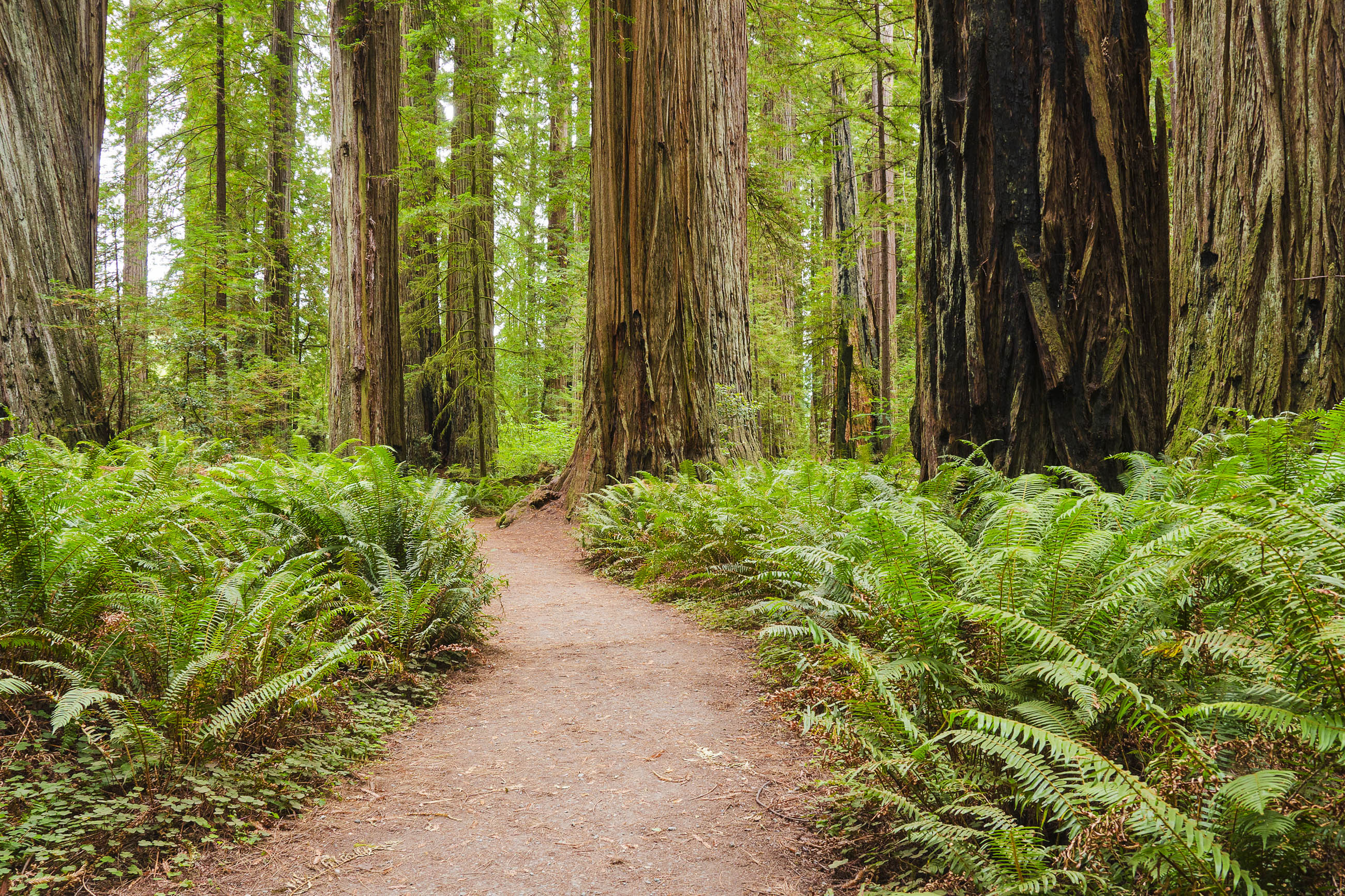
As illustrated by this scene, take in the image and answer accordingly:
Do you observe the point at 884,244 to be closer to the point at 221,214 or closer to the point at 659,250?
the point at 659,250

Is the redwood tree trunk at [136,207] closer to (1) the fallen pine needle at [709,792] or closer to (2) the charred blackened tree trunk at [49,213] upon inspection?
(2) the charred blackened tree trunk at [49,213]

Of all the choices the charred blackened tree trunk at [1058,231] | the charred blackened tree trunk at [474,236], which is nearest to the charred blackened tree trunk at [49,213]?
the charred blackened tree trunk at [474,236]

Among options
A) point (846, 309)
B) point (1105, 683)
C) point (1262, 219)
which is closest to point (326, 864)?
point (1105, 683)

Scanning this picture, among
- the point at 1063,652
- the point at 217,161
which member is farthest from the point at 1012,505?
the point at 217,161

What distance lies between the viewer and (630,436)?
838 centimetres

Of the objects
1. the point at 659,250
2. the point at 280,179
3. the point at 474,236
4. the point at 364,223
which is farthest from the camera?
the point at 280,179

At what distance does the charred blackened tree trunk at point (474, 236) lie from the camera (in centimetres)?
1200

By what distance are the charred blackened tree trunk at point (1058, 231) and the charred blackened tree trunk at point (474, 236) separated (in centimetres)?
925

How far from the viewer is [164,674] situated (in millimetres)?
2379

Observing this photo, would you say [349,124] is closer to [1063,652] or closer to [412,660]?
[412,660]

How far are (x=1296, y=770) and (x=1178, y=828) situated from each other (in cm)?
35

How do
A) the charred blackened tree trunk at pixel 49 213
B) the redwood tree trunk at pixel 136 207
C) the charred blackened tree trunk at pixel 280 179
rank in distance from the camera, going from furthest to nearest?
the charred blackened tree trunk at pixel 280 179 → the redwood tree trunk at pixel 136 207 → the charred blackened tree trunk at pixel 49 213

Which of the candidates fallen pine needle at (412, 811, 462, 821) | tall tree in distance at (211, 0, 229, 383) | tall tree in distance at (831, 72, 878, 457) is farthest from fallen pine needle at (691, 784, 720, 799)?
tall tree in distance at (211, 0, 229, 383)

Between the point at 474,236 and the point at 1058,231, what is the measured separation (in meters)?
10.4
